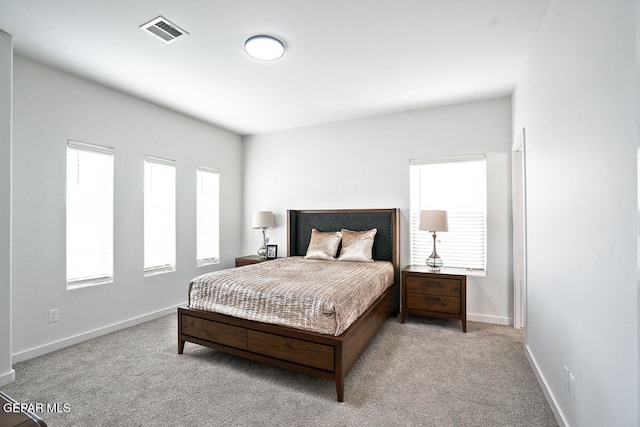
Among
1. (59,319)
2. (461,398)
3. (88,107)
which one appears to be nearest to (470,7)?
(461,398)

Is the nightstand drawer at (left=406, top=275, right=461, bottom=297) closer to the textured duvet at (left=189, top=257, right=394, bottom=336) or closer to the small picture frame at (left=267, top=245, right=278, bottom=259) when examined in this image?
the textured duvet at (left=189, top=257, right=394, bottom=336)

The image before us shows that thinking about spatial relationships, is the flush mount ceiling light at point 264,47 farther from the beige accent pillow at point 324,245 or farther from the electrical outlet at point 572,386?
the electrical outlet at point 572,386

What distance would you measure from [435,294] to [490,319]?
847mm

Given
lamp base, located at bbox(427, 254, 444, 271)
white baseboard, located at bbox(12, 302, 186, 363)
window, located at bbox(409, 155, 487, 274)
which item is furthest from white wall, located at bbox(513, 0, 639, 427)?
white baseboard, located at bbox(12, 302, 186, 363)

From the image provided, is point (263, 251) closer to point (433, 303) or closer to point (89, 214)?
point (89, 214)

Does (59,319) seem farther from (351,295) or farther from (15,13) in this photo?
(351,295)

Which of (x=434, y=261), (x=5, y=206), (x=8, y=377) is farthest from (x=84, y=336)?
(x=434, y=261)

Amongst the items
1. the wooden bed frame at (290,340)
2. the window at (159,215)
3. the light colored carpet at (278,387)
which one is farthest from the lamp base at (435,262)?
the window at (159,215)

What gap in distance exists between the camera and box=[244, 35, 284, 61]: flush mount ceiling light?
97.1 inches

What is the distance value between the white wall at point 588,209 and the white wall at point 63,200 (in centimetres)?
411

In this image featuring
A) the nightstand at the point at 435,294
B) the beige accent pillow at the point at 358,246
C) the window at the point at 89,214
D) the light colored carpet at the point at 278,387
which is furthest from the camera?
the beige accent pillow at the point at 358,246

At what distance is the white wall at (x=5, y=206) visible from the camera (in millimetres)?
2391

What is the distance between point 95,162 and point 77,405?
2.37 meters

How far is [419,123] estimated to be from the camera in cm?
412
